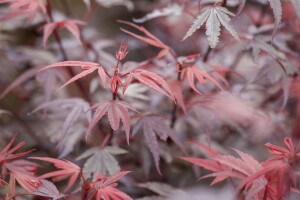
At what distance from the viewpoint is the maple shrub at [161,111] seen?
1.03 metres

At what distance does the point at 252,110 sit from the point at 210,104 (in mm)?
189

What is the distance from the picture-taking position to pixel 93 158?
1193 mm

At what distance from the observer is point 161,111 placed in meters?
1.71

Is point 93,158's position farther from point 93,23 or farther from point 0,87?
point 93,23

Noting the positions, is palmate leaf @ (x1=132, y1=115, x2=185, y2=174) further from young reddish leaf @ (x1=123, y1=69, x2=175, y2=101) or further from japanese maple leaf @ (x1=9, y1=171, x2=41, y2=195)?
japanese maple leaf @ (x1=9, y1=171, x2=41, y2=195)

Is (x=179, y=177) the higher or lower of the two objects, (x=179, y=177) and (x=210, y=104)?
the lower

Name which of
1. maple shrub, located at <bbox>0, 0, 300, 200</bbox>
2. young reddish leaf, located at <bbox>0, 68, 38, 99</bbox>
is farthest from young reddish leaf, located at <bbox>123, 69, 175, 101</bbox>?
young reddish leaf, located at <bbox>0, 68, 38, 99</bbox>

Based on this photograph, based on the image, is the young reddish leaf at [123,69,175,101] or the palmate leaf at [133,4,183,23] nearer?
the young reddish leaf at [123,69,175,101]

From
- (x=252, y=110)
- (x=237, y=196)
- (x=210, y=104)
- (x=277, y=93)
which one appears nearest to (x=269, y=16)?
(x=277, y=93)

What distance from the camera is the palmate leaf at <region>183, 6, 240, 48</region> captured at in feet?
3.42

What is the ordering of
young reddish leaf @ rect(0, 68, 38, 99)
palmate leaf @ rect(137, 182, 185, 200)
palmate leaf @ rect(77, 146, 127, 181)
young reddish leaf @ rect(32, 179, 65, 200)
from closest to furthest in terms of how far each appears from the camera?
1. young reddish leaf @ rect(32, 179, 65, 200)
2. palmate leaf @ rect(77, 146, 127, 181)
3. palmate leaf @ rect(137, 182, 185, 200)
4. young reddish leaf @ rect(0, 68, 38, 99)

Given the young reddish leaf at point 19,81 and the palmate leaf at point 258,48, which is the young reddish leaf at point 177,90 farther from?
the young reddish leaf at point 19,81

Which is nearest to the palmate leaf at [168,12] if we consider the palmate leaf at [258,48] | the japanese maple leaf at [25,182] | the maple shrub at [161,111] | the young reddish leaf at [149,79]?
the maple shrub at [161,111]

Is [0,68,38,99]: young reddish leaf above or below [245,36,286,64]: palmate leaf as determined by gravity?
below
